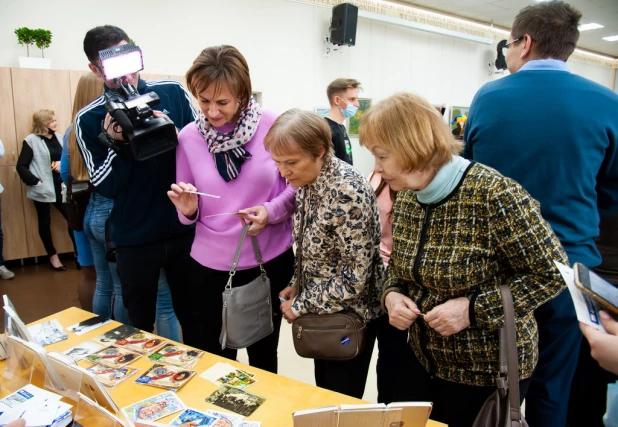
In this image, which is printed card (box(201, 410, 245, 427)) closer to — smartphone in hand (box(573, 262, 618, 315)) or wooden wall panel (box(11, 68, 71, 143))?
smartphone in hand (box(573, 262, 618, 315))

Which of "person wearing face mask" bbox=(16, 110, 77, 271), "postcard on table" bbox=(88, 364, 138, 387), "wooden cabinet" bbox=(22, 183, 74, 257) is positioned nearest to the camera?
"postcard on table" bbox=(88, 364, 138, 387)

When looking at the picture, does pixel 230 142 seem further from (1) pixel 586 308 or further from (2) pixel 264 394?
(1) pixel 586 308

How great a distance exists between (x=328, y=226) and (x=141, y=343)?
76cm

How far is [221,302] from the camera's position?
1721 millimetres

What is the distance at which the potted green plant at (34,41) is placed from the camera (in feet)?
15.0

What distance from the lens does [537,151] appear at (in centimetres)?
151

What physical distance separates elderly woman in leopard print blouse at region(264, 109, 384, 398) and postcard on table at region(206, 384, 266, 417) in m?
0.38

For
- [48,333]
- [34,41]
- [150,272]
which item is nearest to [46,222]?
[34,41]

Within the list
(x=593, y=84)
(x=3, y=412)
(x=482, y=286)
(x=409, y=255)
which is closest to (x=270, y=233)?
(x=409, y=255)

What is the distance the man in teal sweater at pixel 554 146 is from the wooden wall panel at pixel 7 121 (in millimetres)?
4987

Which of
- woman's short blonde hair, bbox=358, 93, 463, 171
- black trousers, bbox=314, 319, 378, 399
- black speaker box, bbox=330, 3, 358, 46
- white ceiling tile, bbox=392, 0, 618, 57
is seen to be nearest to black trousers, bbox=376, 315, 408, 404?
black trousers, bbox=314, 319, 378, 399

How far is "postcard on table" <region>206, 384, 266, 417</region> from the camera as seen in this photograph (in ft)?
3.84

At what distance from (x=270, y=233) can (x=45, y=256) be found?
4711mm

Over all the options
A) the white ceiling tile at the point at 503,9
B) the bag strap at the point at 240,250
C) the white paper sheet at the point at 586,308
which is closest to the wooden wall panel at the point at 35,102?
the bag strap at the point at 240,250
